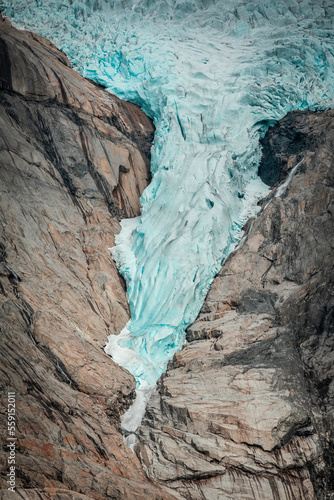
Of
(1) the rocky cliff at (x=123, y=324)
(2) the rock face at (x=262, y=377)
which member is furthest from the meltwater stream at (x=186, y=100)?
(2) the rock face at (x=262, y=377)

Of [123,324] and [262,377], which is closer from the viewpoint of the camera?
[262,377]

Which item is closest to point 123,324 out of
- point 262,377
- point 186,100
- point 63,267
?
point 63,267

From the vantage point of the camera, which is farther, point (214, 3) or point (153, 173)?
point (214, 3)

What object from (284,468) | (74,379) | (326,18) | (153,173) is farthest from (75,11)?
(284,468)

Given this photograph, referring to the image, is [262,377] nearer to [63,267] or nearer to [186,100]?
[63,267]

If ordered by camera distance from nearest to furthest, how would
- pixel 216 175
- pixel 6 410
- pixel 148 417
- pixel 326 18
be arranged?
pixel 6 410
pixel 148 417
pixel 216 175
pixel 326 18

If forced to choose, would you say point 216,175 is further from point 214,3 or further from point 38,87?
point 214,3

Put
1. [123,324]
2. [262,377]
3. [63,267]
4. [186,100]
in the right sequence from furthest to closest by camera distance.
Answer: [186,100], [123,324], [63,267], [262,377]
